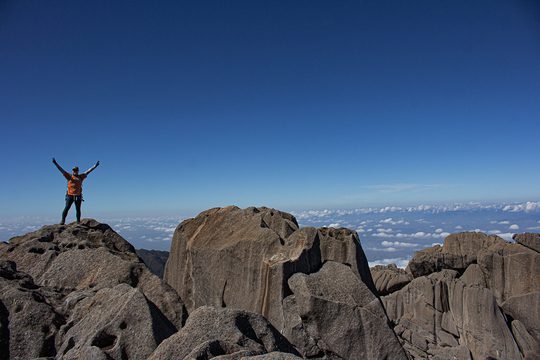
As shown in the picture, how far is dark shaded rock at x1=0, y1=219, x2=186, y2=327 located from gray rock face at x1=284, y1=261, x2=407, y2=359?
4.73 metres

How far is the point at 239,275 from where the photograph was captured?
59.1ft

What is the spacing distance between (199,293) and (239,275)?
2768 mm

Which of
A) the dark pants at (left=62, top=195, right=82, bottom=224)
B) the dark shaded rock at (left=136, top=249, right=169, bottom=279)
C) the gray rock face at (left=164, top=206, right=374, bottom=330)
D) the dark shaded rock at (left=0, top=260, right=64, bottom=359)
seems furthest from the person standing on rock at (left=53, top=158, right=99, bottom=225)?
the dark shaded rock at (left=136, top=249, right=169, bottom=279)

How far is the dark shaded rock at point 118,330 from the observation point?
10.2 meters

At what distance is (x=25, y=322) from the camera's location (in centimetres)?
1195

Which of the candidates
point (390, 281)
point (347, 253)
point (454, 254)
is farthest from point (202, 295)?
point (454, 254)

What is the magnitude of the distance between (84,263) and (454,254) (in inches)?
1690

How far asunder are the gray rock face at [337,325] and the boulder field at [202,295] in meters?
0.04

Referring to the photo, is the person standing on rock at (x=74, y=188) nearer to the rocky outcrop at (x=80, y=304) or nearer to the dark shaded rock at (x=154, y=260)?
the rocky outcrop at (x=80, y=304)

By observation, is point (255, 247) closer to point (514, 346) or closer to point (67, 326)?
point (67, 326)

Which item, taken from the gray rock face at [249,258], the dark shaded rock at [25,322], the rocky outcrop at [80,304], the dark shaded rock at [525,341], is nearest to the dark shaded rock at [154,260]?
the gray rock face at [249,258]

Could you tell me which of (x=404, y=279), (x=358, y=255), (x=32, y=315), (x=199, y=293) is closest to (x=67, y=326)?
(x=32, y=315)

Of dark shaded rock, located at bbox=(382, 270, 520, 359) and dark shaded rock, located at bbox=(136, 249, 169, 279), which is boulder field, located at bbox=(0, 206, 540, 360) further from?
dark shaded rock, located at bbox=(136, 249, 169, 279)

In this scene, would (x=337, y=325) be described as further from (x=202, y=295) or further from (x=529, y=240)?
(x=529, y=240)
